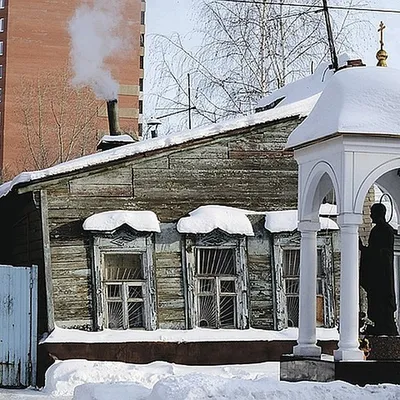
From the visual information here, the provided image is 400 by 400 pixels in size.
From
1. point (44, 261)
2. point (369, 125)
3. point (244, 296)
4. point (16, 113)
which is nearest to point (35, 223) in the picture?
point (44, 261)

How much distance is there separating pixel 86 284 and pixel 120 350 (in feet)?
3.92

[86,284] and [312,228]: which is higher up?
[312,228]

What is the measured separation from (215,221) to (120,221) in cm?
157

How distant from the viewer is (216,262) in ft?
53.4

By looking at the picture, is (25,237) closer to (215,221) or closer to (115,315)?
(115,315)

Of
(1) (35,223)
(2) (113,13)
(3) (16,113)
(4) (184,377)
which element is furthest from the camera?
(3) (16,113)

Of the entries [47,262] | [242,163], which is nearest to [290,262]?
[242,163]

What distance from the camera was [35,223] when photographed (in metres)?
16.4

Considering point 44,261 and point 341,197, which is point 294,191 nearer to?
point 44,261

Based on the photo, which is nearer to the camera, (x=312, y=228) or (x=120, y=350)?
(x=312, y=228)

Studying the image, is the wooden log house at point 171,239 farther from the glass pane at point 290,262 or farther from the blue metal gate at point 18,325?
the blue metal gate at point 18,325

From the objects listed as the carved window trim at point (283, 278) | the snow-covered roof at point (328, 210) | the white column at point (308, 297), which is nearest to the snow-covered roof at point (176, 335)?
the carved window trim at point (283, 278)

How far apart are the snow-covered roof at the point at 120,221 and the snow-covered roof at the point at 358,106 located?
506 centimetres

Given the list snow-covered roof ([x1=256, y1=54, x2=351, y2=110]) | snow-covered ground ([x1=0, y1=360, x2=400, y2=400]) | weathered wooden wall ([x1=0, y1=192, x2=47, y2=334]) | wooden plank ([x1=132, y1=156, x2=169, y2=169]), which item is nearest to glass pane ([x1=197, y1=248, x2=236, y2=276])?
wooden plank ([x1=132, y1=156, x2=169, y2=169])
